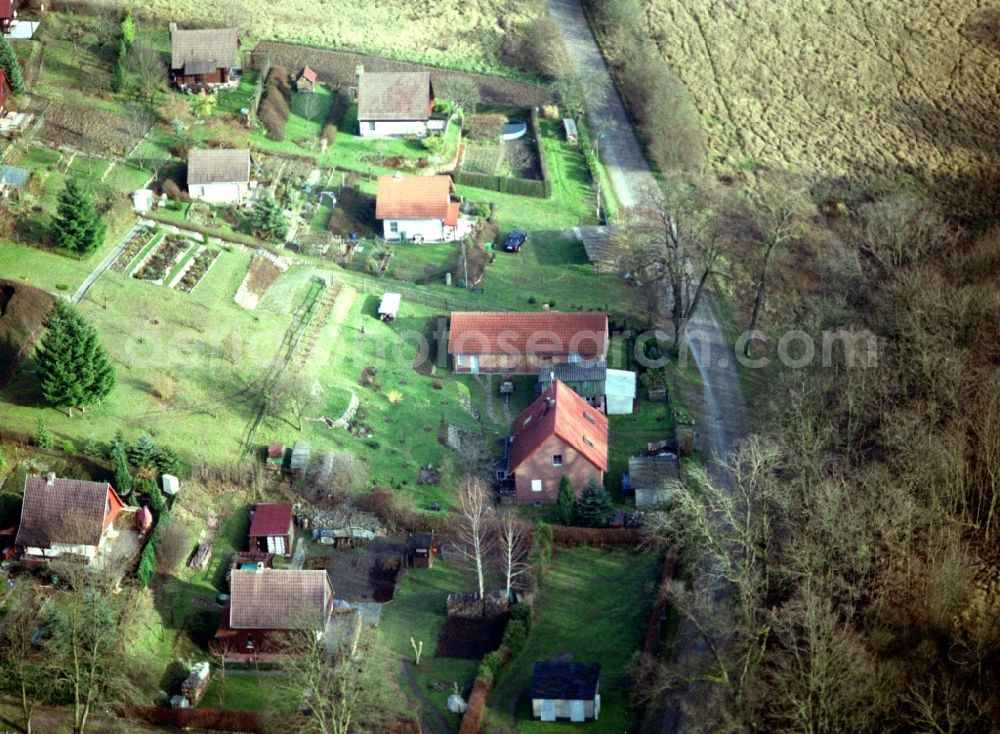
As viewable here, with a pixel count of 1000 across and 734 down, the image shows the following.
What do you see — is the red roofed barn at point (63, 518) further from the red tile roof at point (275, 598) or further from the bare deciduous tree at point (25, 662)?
the red tile roof at point (275, 598)

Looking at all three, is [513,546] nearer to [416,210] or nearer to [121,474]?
[121,474]

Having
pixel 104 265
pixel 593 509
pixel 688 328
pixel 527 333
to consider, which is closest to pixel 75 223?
pixel 104 265

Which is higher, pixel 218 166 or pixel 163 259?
pixel 218 166

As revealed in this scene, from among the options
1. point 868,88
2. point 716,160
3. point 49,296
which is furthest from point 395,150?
point 868,88

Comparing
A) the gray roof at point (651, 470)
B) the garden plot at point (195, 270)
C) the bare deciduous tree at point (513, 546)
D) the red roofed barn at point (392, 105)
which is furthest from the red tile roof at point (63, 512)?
the red roofed barn at point (392, 105)

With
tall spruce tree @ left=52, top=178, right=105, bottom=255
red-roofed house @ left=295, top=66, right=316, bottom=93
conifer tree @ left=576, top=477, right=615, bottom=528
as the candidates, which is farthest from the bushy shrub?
conifer tree @ left=576, top=477, right=615, bottom=528

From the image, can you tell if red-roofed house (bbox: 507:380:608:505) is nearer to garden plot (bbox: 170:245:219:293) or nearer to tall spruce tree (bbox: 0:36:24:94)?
garden plot (bbox: 170:245:219:293)
